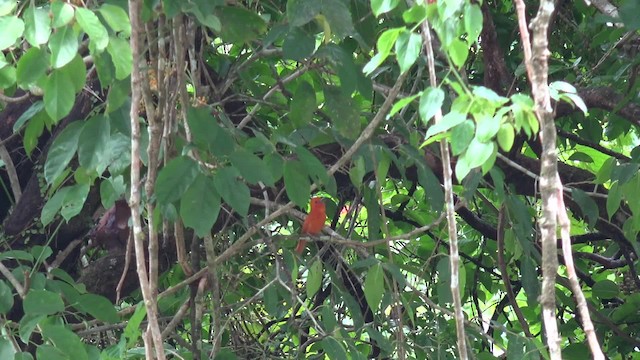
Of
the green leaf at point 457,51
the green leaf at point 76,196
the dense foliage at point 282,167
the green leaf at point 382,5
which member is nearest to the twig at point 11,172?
the dense foliage at point 282,167

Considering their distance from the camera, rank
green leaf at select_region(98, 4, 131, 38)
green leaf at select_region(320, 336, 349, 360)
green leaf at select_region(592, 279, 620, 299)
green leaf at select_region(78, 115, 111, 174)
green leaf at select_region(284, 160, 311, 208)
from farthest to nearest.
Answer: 1. green leaf at select_region(592, 279, 620, 299)
2. green leaf at select_region(320, 336, 349, 360)
3. green leaf at select_region(284, 160, 311, 208)
4. green leaf at select_region(78, 115, 111, 174)
5. green leaf at select_region(98, 4, 131, 38)

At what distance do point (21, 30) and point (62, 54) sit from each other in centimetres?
6

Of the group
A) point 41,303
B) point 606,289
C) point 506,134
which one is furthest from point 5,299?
point 606,289

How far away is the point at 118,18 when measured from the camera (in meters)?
1.29

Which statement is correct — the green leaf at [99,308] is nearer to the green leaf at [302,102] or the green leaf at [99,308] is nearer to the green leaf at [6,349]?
the green leaf at [6,349]

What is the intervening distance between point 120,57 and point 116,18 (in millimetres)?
59

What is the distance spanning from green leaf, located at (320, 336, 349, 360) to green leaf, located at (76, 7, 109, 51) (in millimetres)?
810

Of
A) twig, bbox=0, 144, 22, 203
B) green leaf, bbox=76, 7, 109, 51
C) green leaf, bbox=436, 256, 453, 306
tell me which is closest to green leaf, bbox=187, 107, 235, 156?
green leaf, bbox=76, 7, 109, 51

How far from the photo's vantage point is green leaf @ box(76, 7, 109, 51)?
1.22m

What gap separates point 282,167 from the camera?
1.67m

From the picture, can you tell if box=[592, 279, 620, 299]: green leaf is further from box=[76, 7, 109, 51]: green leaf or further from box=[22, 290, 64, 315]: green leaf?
box=[76, 7, 109, 51]: green leaf

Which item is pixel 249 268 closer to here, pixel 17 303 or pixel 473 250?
pixel 17 303

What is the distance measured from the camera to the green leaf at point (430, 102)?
3.65ft

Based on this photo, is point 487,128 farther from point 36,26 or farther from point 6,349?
point 6,349
